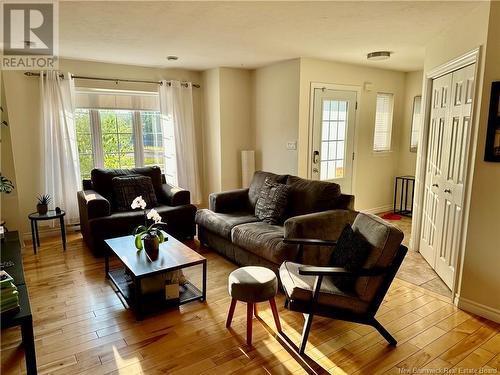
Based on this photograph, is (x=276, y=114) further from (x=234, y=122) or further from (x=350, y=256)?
(x=350, y=256)

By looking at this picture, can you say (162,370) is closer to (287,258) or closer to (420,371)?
(287,258)

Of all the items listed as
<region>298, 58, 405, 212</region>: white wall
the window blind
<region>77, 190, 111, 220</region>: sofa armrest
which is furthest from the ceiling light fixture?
<region>77, 190, 111, 220</region>: sofa armrest

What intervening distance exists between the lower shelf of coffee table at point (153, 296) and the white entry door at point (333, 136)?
103 inches

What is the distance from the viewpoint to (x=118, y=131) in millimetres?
5059

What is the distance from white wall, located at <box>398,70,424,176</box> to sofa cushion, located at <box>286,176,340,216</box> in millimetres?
3123

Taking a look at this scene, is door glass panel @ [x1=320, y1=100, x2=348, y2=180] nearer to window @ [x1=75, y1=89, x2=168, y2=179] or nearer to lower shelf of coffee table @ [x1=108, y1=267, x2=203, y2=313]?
window @ [x1=75, y1=89, x2=168, y2=179]

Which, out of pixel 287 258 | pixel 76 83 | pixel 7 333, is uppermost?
pixel 76 83

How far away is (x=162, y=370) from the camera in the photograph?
2053 mm

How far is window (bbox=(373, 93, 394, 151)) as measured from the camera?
5.63 meters

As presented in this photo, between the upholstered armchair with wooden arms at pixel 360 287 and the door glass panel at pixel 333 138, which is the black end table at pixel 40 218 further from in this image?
the door glass panel at pixel 333 138

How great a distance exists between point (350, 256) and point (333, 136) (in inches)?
123

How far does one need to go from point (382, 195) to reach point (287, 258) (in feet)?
12.0

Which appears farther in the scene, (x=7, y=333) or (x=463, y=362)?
(x=7, y=333)

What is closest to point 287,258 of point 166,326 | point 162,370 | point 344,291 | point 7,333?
point 344,291
